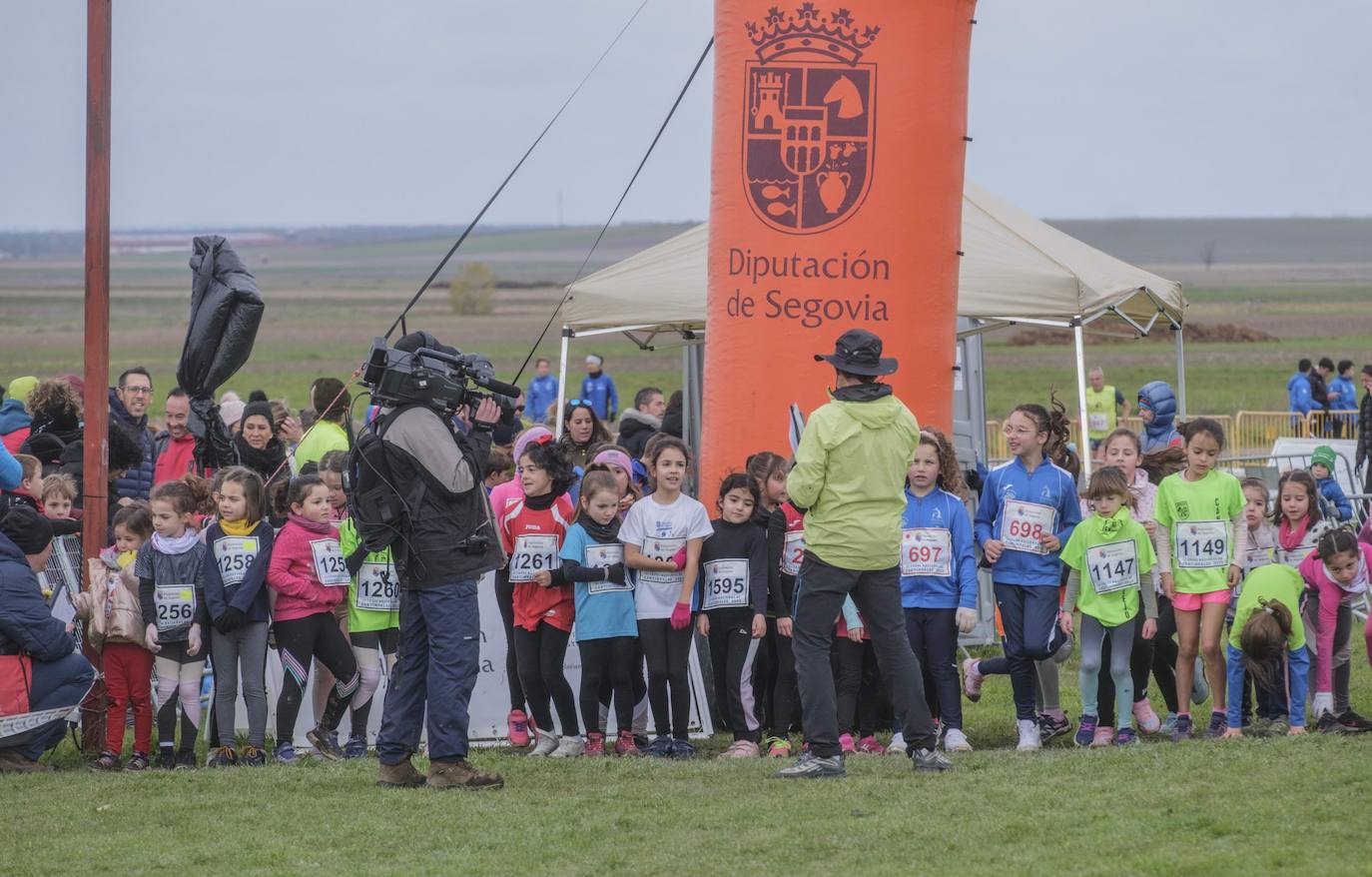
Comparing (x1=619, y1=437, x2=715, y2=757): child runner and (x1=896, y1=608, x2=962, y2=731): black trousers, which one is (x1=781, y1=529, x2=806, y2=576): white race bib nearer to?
(x1=619, y1=437, x2=715, y2=757): child runner

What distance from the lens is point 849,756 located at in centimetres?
827

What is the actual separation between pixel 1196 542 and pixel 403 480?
4.02m

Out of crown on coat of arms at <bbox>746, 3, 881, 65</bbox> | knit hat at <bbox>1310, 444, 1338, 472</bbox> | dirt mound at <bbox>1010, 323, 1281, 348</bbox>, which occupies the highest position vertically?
dirt mound at <bbox>1010, 323, 1281, 348</bbox>

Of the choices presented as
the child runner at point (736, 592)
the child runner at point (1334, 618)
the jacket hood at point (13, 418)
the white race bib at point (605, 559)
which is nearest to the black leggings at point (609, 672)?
the white race bib at point (605, 559)

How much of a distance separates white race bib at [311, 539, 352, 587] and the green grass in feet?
3.23

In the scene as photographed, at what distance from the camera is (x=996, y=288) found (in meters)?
12.0

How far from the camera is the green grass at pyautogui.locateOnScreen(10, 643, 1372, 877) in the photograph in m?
6.02

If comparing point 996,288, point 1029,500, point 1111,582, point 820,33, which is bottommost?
point 1111,582

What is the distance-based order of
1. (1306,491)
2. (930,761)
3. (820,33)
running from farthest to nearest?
(820,33)
(1306,491)
(930,761)

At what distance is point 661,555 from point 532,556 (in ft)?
2.27

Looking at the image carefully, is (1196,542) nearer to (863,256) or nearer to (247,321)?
(863,256)

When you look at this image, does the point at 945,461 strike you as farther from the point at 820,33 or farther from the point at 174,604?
the point at 174,604

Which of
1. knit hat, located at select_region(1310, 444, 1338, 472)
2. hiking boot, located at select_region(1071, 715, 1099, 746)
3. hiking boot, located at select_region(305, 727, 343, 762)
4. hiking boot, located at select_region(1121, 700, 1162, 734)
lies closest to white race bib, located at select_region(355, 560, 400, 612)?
hiking boot, located at select_region(305, 727, 343, 762)

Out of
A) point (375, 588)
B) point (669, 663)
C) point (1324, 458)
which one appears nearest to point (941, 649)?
point (669, 663)
